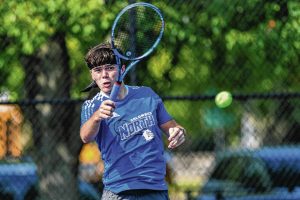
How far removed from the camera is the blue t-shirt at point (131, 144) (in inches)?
181

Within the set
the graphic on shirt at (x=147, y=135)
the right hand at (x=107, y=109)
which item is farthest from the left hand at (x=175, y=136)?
the right hand at (x=107, y=109)

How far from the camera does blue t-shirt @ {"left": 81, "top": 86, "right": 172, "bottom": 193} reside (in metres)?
4.61

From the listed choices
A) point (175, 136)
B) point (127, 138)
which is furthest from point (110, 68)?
point (175, 136)

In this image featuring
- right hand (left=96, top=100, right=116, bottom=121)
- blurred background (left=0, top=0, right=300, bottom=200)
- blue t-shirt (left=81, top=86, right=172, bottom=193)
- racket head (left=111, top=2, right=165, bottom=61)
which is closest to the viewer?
right hand (left=96, top=100, right=116, bottom=121)

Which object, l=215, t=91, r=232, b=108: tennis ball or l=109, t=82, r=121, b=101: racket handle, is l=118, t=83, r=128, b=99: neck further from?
l=215, t=91, r=232, b=108: tennis ball

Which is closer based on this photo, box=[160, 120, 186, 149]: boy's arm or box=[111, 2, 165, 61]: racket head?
box=[160, 120, 186, 149]: boy's arm

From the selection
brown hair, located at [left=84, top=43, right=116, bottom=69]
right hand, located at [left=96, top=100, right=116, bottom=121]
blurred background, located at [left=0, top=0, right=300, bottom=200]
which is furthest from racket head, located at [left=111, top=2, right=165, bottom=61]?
right hand, located at [left=96, top=100, right=116, bottom=121]

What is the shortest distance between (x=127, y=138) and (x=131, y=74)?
8.29 ft

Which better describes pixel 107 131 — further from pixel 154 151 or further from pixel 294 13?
pixel 294 13

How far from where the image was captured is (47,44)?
320 inches

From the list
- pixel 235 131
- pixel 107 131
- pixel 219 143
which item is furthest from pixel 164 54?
pixel 235 131

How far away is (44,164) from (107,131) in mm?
3537

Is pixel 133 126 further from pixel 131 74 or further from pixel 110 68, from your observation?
pixel 131 74

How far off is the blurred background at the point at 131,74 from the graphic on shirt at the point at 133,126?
8.00 ft
